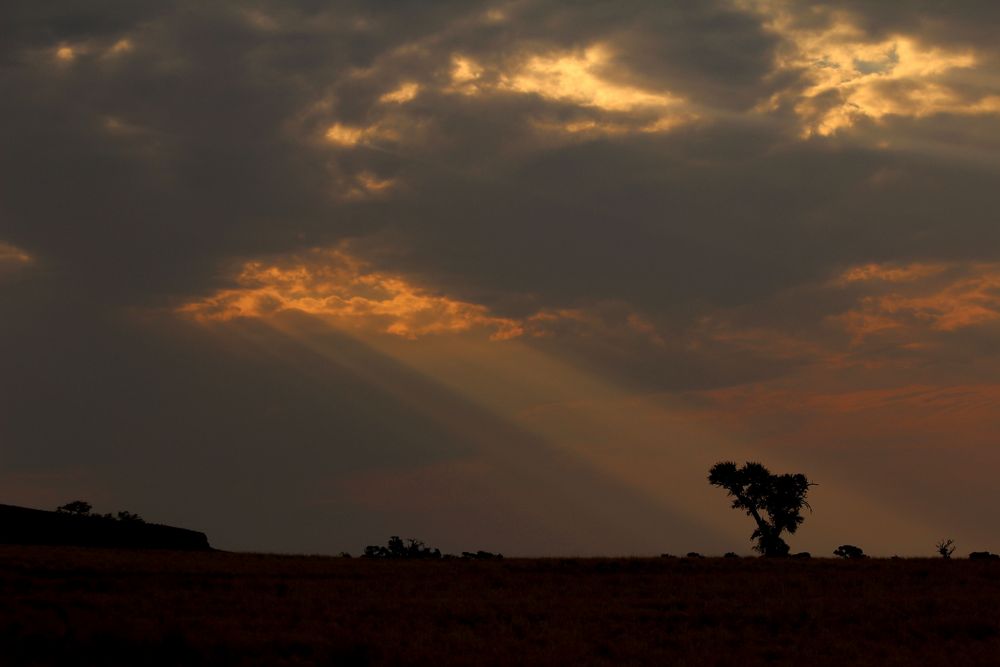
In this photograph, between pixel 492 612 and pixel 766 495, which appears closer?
pixel 492 612

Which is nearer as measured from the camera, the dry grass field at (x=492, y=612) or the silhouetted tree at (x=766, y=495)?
the dry grass field at (x=492, y=612)

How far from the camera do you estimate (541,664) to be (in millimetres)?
22359

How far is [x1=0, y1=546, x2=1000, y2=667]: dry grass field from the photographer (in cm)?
2316

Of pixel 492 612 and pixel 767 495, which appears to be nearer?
pixel 492 612

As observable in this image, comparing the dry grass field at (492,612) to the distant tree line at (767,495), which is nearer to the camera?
the dry grass field at (492,612)

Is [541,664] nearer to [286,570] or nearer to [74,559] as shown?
[286,570]

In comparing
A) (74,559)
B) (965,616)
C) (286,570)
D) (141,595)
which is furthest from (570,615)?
(74,559)

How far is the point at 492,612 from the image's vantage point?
30.3 m

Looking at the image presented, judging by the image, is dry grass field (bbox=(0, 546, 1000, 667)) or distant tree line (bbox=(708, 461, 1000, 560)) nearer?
dry grass field (bbox=(0, 546, 1000, 667))

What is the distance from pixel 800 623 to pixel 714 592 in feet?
23.3

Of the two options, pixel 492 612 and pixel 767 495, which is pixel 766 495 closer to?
pixel 767 495

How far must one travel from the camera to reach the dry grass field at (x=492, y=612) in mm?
23156

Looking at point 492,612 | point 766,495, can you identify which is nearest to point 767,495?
point 766,495

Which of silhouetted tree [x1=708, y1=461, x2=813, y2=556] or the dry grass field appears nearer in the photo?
the dry grass field
